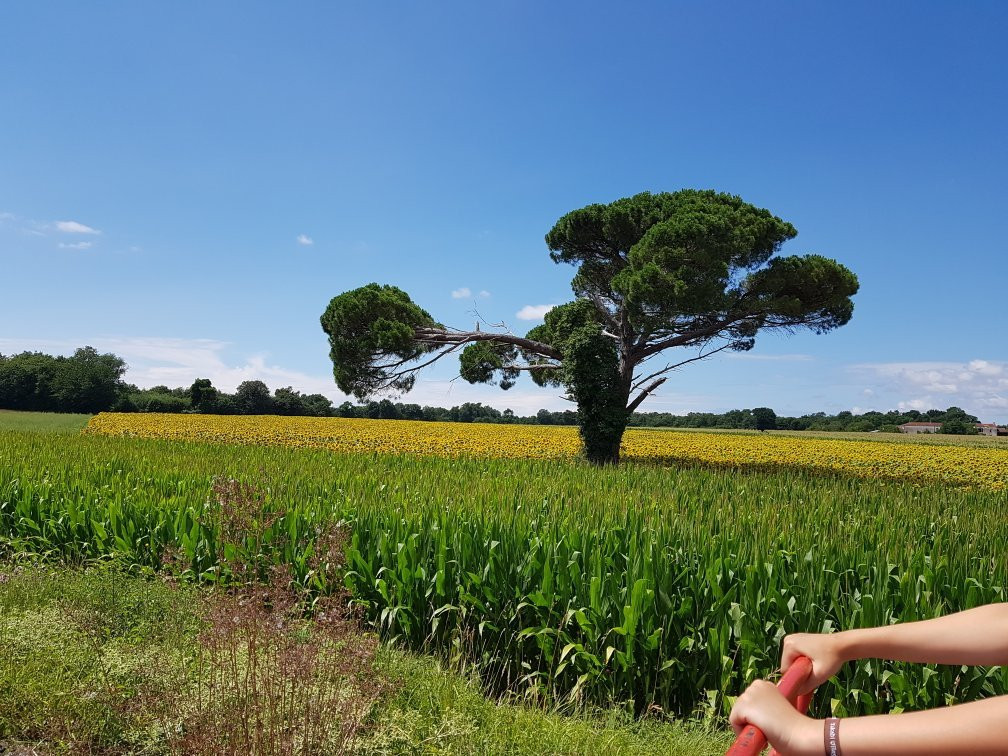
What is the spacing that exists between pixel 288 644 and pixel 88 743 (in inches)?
58.8

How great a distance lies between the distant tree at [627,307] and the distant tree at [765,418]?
51631 millimetres

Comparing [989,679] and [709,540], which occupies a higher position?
[709,540]

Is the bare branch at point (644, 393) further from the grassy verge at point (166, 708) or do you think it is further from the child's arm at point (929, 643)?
the child's arm at point (929, 643)

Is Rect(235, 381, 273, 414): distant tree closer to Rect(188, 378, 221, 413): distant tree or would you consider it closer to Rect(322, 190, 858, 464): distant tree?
Rect(188, 378, 221, 413): distant tree

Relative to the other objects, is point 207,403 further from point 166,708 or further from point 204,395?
point 166,708

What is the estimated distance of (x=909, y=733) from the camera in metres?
1.21

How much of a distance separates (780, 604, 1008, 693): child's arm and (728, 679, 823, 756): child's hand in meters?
0.25

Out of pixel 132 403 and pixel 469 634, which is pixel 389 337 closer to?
pixel 469 634

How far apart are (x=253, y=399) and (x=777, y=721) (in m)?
59.6

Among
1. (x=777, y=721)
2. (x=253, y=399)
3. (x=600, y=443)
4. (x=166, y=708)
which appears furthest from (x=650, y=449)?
(x=253, y=399)

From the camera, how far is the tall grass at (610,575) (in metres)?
4.63

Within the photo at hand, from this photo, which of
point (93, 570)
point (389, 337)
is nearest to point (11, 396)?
point (389, 337)

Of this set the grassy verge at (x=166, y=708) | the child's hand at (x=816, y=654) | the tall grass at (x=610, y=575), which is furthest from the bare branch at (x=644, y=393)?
the child's hand at (x=816, y=654)

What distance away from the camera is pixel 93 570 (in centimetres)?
652
